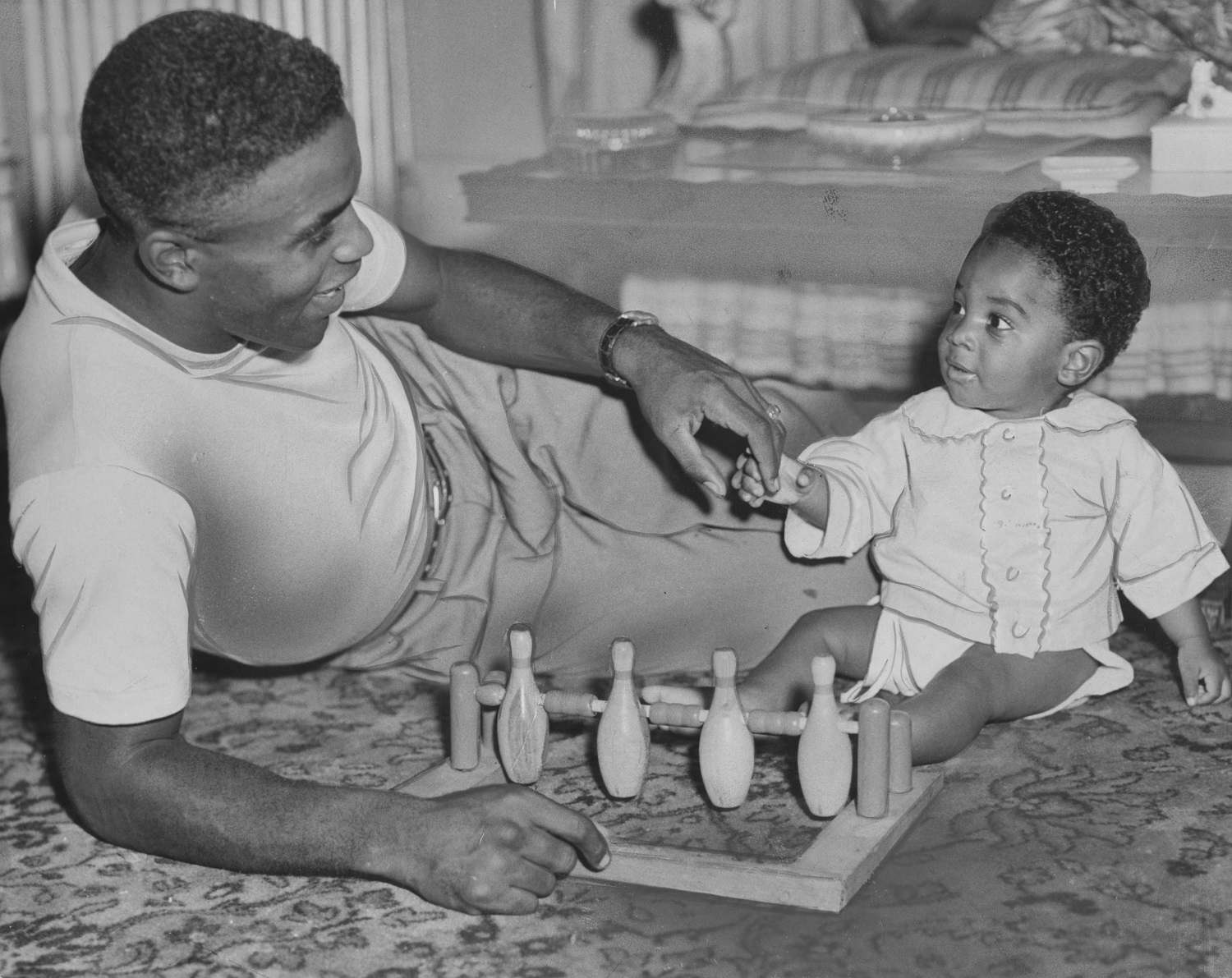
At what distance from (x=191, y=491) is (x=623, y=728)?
457mm

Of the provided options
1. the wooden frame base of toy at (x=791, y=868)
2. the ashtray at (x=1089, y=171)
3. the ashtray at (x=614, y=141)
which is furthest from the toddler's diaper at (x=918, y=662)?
the ashtray at (x=614, y=141)

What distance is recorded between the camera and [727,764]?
5.17 feet

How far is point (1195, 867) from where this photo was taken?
4.99 ft

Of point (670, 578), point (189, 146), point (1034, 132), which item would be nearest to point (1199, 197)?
point (1034, 132)

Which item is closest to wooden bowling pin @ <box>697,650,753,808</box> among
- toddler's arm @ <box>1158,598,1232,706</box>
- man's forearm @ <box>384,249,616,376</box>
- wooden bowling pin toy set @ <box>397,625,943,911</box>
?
wooden bowling pin toy set @ <box>397,625,943,911</box>

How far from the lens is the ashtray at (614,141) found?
2.51 metres

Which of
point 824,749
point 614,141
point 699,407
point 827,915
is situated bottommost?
point 827,915

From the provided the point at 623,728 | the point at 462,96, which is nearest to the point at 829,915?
the point at 623,728

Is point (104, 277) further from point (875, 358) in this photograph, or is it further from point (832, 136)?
point (832, 136)

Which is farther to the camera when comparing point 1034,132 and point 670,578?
point 1034,132

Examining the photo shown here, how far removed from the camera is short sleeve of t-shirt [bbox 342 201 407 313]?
184 cm

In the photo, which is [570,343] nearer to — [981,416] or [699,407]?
[699,407]

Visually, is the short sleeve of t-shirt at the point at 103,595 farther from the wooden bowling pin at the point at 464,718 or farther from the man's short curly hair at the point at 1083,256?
the man's short curly hair at the point at 1083,256

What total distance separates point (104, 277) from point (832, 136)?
3.89 ft
